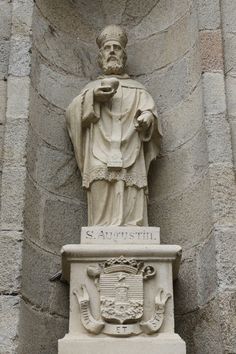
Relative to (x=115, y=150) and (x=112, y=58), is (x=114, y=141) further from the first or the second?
(x=112, y=58)

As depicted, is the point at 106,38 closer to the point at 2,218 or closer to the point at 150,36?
the point at 150,36

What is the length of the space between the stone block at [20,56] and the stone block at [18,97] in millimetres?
58

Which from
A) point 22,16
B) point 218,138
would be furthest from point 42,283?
point 22,16

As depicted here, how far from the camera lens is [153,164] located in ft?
18.0

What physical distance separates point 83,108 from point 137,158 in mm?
514

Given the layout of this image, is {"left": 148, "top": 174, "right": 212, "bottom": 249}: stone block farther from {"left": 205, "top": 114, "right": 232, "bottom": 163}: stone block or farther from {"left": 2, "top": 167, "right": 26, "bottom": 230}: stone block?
{"left": 2, "top": 167, "right": 26, "bottom": 230}: stone block

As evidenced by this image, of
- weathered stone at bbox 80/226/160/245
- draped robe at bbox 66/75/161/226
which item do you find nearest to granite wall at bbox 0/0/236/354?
draped robe at bbox 66/75/161/226

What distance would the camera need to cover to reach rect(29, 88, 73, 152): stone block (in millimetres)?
5336

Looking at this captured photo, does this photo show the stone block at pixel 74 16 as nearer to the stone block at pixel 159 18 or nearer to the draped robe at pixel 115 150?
the stone block at pixel 159 18

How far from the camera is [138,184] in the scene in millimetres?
4867

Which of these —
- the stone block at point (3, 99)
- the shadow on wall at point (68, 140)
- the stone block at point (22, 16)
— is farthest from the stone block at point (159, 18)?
the stone block at point (3, 99)

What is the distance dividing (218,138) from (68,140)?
1.11 meters

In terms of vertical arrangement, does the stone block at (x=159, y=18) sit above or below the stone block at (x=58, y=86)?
above

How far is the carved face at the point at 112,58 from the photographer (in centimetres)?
551
